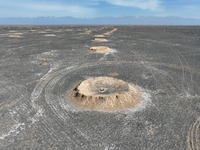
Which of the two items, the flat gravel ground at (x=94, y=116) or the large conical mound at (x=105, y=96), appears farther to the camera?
the large conical mound at (x=105, y=96)

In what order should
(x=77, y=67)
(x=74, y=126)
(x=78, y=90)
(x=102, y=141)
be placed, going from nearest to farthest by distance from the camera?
(x=102, y=141) < (x=74, y=126) < (x=78, y=90) < (x=77, y=67)

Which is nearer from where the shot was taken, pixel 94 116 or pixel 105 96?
pixel 94 116

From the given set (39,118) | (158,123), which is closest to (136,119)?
(158,123)

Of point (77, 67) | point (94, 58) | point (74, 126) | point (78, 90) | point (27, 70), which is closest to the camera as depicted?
point (74, 126)

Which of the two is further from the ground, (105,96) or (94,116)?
(105,96)

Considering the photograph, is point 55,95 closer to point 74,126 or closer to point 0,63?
point 74,126

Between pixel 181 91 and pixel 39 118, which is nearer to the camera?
pixel 39 118

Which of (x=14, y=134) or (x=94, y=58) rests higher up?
(x=94, y=58)

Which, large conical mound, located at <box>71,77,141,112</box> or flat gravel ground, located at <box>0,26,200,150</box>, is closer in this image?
flat gravel ground, located at <box>0,26,200,150</box>
